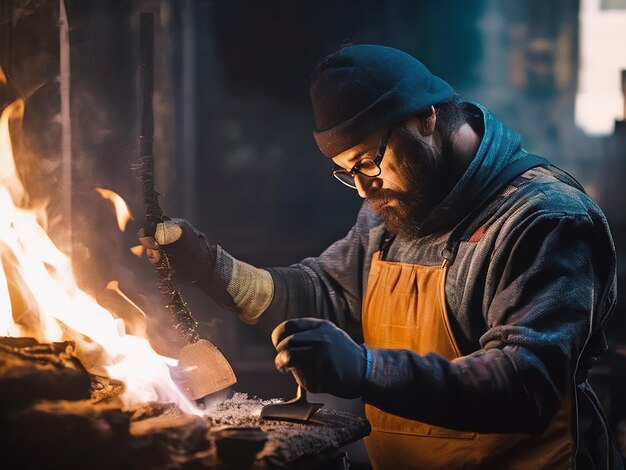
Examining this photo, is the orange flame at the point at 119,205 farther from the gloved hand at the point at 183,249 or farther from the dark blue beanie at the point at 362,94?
the dark blue beanie at the point at 362,94

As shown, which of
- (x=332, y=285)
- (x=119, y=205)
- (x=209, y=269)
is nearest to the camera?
(x=209, y=269)

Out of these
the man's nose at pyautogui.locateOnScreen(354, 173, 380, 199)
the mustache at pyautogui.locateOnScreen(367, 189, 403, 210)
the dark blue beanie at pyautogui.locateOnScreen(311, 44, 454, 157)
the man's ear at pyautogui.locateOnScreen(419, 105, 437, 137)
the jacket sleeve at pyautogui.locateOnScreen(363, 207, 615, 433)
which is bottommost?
the jacket sleeve at pyautogui.locateOnScreen(363, 207, 615, 433)

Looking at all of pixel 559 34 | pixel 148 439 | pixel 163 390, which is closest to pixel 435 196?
pixel 163 390

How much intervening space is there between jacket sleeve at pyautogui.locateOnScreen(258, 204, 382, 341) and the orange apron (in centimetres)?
30

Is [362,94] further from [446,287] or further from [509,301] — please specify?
[509,301]

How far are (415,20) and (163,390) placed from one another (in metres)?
3.45

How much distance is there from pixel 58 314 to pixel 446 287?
1.67 metres

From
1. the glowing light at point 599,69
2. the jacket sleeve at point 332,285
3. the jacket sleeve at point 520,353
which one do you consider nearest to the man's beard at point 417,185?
the jacket sleeve at point 332,285

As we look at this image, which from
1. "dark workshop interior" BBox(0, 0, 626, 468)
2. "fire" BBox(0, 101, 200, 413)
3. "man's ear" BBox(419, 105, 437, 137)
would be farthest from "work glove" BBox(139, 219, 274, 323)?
"dark workshop interior" BBox(0, 0, 626, 468)

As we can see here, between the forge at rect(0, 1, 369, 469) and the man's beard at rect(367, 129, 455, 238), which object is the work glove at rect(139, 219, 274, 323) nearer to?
the forge at rect(0, 1, 369, 469)

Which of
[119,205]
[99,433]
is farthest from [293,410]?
[119,205]

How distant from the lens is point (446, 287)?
3018 mm

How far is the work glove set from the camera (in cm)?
332

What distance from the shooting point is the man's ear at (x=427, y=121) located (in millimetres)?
3148
